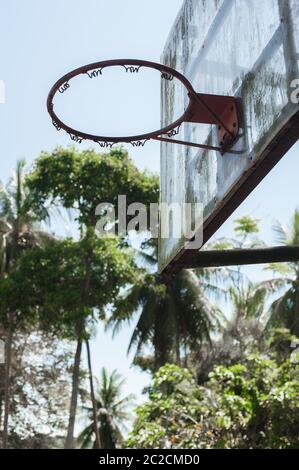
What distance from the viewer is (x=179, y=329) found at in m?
19.7

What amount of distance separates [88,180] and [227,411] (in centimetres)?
911

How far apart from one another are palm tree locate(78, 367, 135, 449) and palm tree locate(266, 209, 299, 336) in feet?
29.0

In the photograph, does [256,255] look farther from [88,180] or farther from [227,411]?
[88,180]

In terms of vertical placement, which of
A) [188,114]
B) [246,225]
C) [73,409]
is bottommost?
[73,409]

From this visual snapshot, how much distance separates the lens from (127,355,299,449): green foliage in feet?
25.6

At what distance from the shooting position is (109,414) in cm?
2575

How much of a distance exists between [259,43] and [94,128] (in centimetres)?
104

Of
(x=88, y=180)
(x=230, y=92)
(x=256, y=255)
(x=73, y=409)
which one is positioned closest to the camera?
(x=230, y=92)

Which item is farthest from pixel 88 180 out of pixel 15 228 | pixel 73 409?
pixel 73 409

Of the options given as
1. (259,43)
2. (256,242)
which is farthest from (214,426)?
(256,242)

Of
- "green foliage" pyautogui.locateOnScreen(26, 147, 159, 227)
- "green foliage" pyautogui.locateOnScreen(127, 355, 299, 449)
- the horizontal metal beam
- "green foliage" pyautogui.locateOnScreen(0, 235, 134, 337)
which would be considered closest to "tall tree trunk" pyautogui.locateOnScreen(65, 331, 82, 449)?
"green foliage" pyautogui.locateOnScreen(0, 235, 134, 337)

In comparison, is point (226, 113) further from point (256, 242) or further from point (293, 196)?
point (256, 242)

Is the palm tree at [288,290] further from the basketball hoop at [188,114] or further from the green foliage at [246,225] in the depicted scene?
the basketball hoop at [188,114]

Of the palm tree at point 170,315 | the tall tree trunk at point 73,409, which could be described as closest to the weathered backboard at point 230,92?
the tall tree trunk at point 73,409
